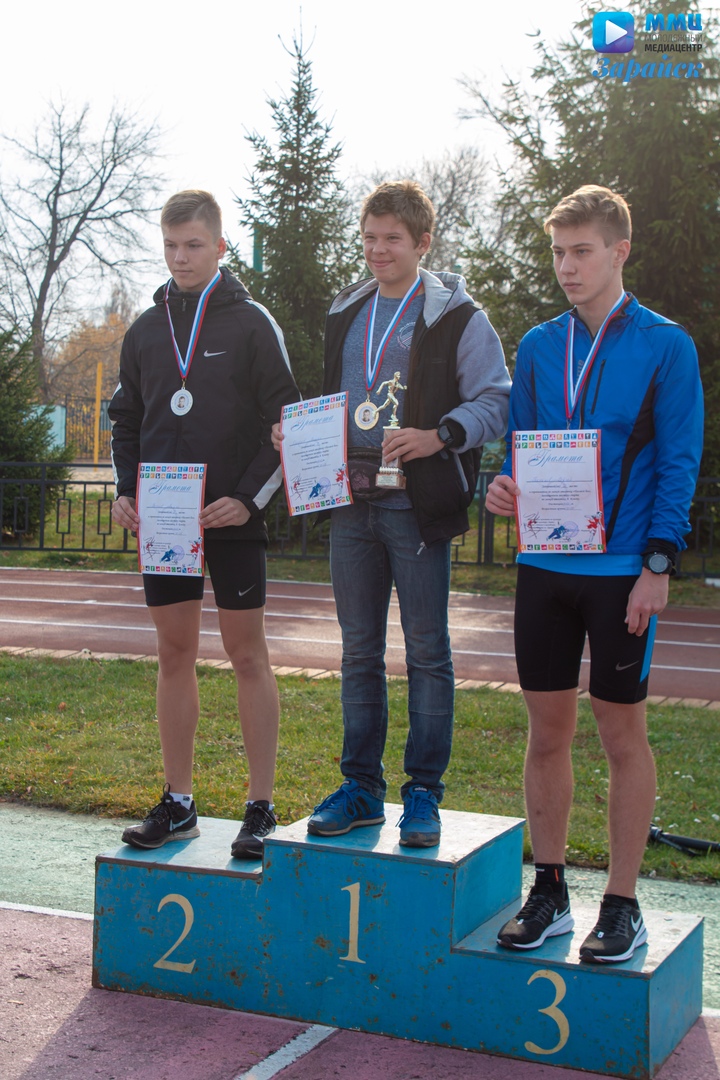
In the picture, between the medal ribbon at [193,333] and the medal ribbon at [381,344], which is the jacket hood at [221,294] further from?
the medal ribbon at [381,344]

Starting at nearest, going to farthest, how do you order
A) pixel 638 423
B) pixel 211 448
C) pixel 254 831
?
A: pixel 638 423 → pixel 254 831 → pixel 211 448

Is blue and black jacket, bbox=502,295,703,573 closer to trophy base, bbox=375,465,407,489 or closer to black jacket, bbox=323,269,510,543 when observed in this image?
black jacket, bbox=323,269,510,543

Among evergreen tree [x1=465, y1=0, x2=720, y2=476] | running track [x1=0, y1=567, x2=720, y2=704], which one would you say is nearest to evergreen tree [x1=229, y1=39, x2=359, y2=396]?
evergreen tree [x1=465, y1=0, x2=720, y2=476]

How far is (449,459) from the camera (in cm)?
342

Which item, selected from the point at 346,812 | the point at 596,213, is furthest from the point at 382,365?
the point at 346,812

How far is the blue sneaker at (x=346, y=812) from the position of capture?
134 inches

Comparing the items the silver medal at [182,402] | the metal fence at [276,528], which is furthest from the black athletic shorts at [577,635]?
the metal fence at [276,528]

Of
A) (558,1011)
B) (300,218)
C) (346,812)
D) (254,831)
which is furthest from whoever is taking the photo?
(300,218)

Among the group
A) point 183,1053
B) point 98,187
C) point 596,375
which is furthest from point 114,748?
point 98,187

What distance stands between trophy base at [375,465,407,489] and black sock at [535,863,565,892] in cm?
121

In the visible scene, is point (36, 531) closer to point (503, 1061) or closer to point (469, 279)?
point (469, 279)

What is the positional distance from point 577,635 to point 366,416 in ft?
3.17

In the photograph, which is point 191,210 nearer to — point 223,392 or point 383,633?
point 223,392

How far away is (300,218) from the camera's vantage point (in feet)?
57.9
